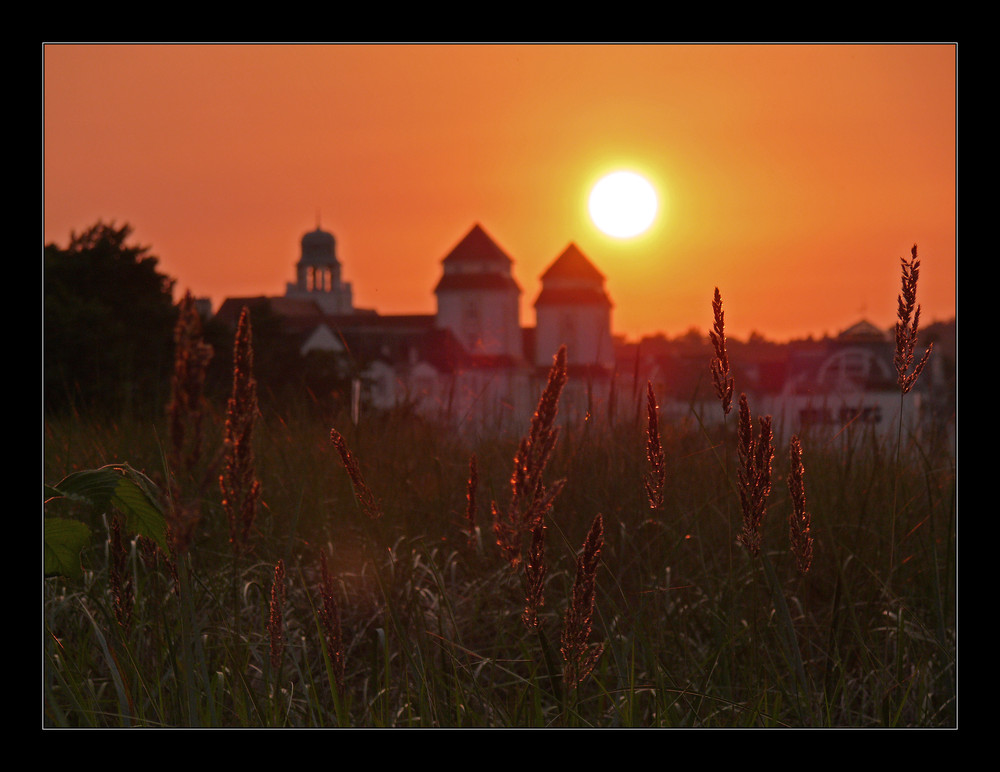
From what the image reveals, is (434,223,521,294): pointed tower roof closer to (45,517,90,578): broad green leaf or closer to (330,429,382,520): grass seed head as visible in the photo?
(45,517,90,578): broad green leaf

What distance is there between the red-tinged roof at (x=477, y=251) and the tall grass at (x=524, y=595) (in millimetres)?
57557

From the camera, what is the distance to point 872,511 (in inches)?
141

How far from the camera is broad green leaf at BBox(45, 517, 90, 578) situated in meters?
1.92

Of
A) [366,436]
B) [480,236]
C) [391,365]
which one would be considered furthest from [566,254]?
[366,436]

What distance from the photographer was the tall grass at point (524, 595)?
1.85 m

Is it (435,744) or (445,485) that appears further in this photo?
(445,485)

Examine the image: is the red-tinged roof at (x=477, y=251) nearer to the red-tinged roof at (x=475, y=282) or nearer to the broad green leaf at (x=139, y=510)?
the red-tinged roof at (x=475, y=282)

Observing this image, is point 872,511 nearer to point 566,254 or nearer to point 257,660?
point 257,660

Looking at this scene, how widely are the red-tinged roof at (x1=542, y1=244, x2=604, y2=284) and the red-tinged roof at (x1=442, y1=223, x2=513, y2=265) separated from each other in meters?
3.36

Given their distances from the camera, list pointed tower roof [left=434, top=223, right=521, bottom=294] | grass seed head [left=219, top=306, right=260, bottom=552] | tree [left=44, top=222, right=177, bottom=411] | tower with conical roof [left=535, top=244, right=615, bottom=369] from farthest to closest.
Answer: pointed tower roof [left=434, top=223, right=521, bottom=294], tower with conical roof [left=535, top=244, right=615, bottom=369], tree [left=44, top=222, right=177, bottom=411], grass seed head [left=219, top=306, right=260, bottom=552]

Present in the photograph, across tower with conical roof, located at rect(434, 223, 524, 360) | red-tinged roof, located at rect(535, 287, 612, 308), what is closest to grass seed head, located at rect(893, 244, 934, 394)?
tower with conical roof, located at rect(434, 223, 524, 360)

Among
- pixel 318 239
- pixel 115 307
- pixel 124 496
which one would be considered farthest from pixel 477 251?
pixel 124 496

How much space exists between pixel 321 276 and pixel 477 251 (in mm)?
44081

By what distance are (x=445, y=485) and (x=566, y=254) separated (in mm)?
59547
